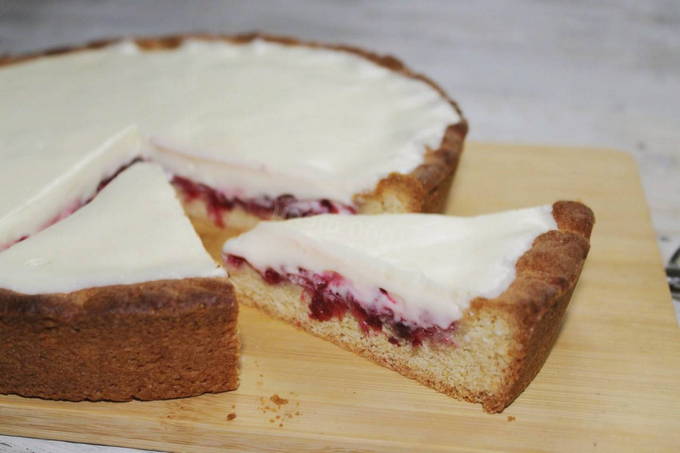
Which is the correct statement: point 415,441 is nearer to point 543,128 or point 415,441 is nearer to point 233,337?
point 233,337

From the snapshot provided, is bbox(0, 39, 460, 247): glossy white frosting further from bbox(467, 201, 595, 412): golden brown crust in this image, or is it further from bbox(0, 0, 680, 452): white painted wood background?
bbox(0, 0, 680, 452): white painted wood background

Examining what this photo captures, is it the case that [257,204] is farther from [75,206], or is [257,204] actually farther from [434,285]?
[434,285]

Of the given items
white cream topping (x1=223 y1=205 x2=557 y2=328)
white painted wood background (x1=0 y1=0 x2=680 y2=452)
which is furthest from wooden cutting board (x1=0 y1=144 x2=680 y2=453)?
white painted wood background (x1=0 y1=0 x2=680 y2=452)

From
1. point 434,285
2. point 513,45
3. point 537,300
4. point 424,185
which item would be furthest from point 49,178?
point 513,45

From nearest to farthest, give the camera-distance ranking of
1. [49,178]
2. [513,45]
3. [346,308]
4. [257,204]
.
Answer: [346,308] → [49,178] → [257,204] → [513,45]

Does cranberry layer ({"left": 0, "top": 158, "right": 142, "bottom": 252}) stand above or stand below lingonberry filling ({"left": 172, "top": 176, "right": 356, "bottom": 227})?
above
